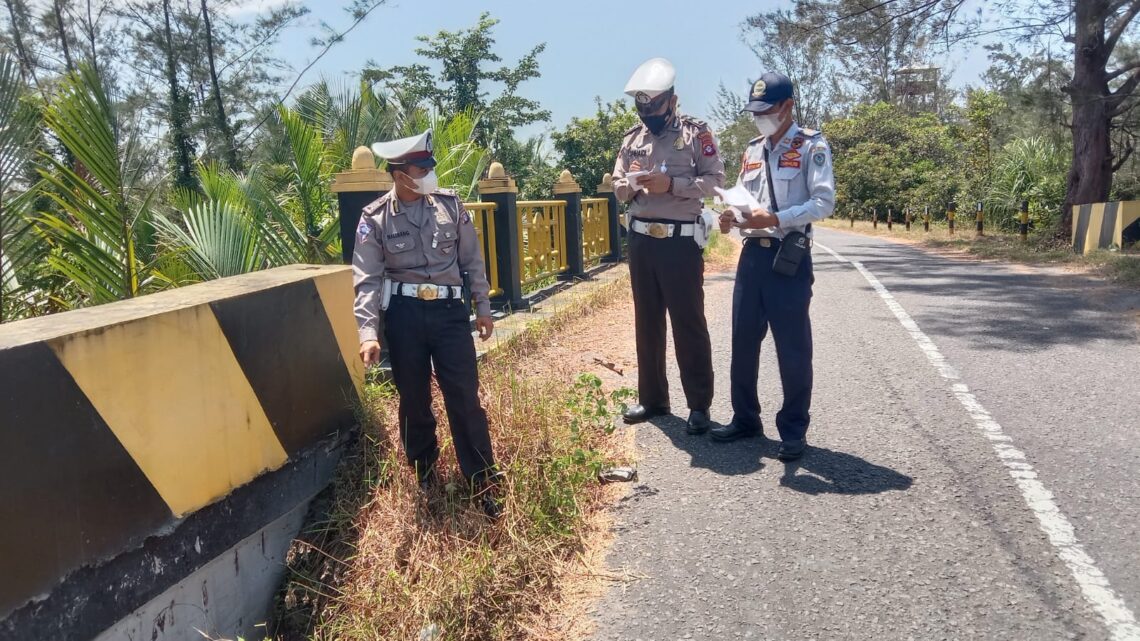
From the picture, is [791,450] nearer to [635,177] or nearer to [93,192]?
[635,177]

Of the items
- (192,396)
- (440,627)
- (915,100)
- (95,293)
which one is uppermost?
(915,100)

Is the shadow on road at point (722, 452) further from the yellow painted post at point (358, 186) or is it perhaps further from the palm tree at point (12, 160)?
the palm tree at point (12, 160)

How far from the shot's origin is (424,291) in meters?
3.19

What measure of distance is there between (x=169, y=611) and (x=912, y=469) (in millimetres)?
3025

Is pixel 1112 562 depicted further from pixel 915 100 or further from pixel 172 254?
pixel 915 100

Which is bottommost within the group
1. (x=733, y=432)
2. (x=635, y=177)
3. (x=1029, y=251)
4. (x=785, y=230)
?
(x=1029, y=251)

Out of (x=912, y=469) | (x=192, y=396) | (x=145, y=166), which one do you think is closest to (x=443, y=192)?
(x=192, y=396)

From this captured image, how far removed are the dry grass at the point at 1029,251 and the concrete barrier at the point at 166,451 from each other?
936 centimetres

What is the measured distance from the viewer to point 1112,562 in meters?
2.65

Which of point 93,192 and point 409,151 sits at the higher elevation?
point 409,151

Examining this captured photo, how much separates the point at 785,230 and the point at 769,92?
0.64m

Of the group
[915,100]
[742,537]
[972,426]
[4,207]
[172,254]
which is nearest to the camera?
[742,537]

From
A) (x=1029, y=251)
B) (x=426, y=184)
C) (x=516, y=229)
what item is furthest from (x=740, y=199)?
(x=1029, y=251)

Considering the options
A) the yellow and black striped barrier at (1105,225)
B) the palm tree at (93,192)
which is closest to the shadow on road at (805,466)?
the palm tree at (93,192)
